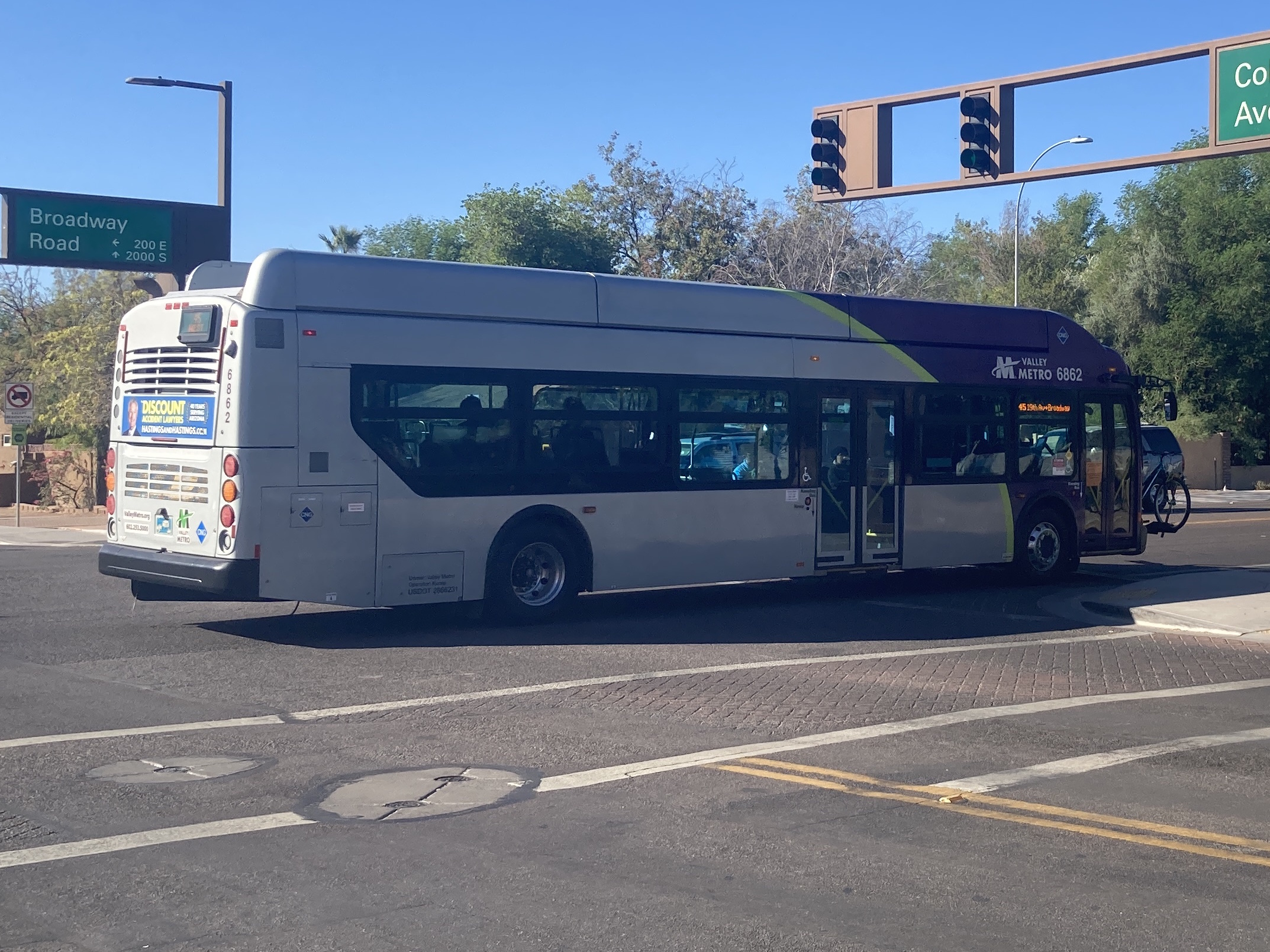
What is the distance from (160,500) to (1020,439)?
10279mm

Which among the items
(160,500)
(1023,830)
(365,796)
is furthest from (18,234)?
(1023,830)

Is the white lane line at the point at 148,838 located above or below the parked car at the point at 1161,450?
below

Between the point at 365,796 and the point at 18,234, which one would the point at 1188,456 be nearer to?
the point at 18,234

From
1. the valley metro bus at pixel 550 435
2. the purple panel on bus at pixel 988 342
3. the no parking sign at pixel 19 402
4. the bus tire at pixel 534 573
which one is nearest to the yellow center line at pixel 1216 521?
the purple panel on bus at pixel 988 342

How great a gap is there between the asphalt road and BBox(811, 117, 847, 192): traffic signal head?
6819 mm

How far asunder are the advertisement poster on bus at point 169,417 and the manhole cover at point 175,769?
15.6ft

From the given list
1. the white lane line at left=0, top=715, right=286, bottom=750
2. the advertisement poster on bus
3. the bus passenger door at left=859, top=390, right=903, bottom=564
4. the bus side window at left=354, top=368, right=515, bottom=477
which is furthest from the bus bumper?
the bus passenger door at left=859, top=390, right=903, bottom=564

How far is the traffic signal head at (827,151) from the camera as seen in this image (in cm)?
1789

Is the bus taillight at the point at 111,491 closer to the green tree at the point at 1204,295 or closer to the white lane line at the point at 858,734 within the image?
the white lane line at the point at 858,734

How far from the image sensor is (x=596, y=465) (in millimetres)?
13961

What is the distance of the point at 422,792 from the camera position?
7.25 metres

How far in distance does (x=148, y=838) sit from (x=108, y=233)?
2157 centimetres

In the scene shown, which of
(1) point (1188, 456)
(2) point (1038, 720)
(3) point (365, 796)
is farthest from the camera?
(1) point (1188, 456)

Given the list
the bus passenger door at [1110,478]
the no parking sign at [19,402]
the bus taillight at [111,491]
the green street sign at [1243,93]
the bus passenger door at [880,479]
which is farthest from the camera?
the no parking sign at [19,402]
